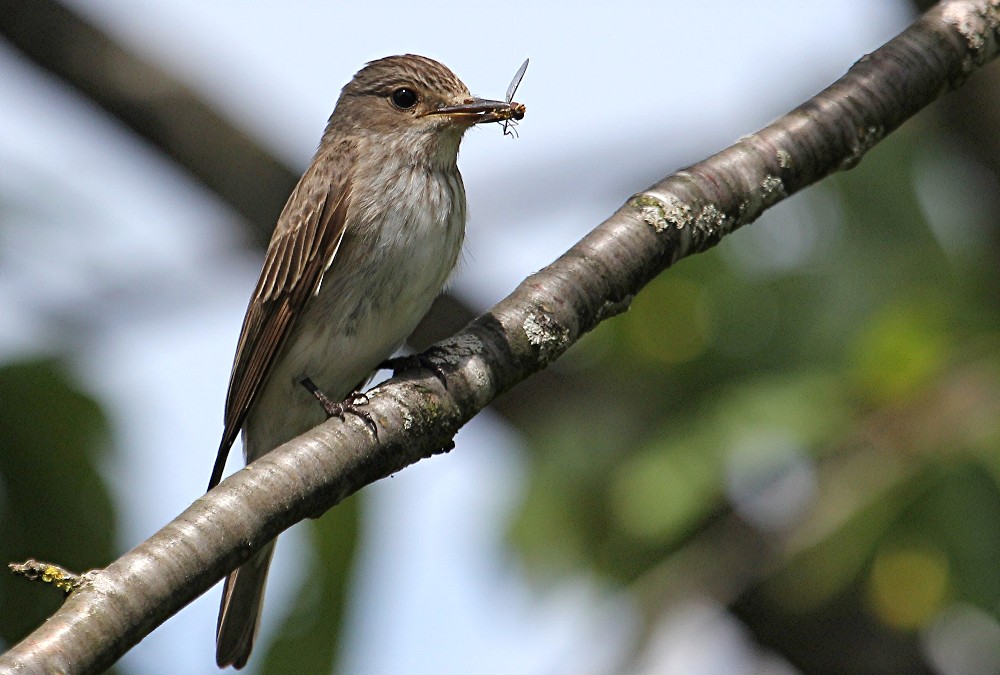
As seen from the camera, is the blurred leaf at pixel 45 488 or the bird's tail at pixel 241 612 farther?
the bird's tail at pixel 241 612

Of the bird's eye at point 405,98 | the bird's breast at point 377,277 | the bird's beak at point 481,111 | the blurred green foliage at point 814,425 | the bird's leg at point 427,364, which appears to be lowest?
the blurred green foliage at point 814,425

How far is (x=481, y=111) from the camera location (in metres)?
4.98

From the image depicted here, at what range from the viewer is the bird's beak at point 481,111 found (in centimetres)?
475

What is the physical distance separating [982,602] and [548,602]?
59.2 inches

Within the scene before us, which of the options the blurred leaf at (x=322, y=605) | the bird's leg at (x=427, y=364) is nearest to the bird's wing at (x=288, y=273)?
the blurred leaf at (x=322, y=605)

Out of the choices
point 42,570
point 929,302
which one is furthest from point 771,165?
point 42,570

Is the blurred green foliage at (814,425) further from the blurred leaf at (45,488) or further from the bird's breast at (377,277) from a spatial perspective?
the blurred leaf at (45,488)

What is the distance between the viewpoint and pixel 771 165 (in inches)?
155

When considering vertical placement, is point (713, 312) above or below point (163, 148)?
below

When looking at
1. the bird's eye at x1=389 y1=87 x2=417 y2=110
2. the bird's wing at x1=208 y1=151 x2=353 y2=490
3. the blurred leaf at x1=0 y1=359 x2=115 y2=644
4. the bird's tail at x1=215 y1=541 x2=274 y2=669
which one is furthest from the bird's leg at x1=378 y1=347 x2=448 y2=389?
the bird's eye at x1=389 y1=87 x2=417 y2=110

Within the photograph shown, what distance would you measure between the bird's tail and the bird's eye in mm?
1870

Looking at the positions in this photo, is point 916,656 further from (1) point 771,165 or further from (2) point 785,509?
(1) point 771,165

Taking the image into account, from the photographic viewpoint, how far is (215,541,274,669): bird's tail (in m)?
4.75

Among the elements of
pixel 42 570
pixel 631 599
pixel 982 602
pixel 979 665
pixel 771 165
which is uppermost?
pixel 771 165
